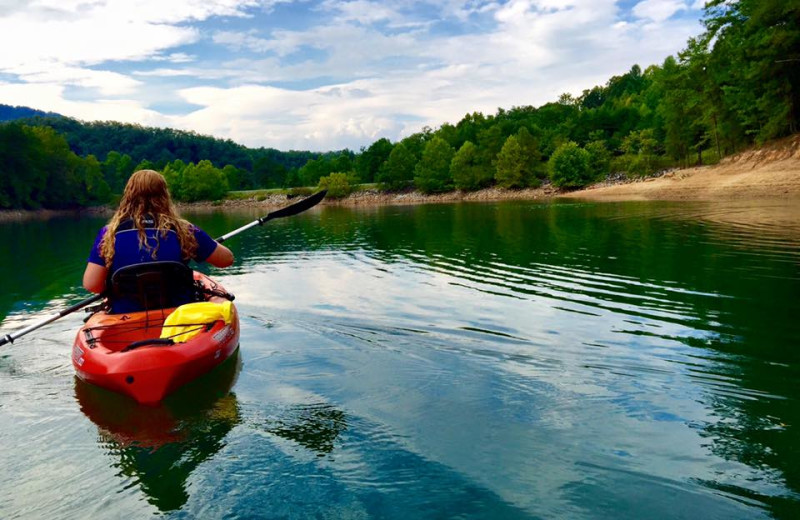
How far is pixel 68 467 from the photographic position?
16.0 ft

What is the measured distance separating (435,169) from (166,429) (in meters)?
92.0

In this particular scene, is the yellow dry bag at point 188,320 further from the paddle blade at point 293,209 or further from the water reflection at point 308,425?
the paddle blade at point 293,209

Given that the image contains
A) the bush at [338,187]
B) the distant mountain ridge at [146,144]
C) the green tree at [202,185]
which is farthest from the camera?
the distant mountain ridge at [146,144]

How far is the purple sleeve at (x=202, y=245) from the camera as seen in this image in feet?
23.2

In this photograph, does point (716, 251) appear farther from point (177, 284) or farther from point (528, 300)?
point (177, 284)

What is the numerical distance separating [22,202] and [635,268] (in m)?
102

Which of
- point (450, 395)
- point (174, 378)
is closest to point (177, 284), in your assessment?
point (174, 378)

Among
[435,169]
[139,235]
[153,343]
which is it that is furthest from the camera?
[435,169]

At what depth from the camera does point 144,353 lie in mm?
5852

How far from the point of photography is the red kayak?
5836 mm

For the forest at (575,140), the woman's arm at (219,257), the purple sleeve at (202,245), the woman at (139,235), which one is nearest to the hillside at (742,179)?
the forest at (575,140)

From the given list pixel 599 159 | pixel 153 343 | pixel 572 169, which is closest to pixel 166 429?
pixel 153 343

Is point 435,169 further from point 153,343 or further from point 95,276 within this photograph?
point 153,343

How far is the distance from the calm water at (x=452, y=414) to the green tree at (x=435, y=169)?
274ft
